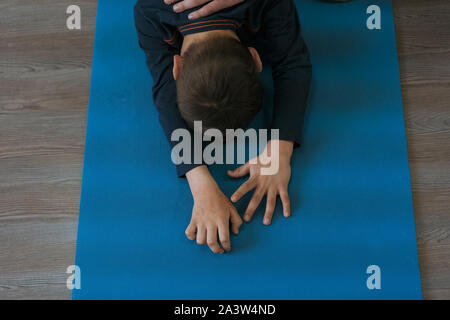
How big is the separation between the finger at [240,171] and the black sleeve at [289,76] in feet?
0.40

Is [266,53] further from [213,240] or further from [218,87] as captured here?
[213,240]


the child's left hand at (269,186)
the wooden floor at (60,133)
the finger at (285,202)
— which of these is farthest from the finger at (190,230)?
the wooden floor at (60,133)

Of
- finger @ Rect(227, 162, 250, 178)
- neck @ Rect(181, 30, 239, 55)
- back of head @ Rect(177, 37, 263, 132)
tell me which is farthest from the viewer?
finger @ Rect(227, 162, 250, 178)

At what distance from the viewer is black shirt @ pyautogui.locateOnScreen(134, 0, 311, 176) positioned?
0.90m

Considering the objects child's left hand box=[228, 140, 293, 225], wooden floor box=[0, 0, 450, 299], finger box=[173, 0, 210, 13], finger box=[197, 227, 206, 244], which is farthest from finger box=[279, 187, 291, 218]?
finger box=[173, 0, 210, 13]

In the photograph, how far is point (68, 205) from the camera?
1062 millimetres

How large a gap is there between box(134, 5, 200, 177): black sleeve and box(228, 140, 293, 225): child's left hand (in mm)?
150

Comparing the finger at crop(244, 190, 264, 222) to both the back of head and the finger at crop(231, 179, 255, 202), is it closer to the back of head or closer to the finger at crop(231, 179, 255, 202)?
the finger at crop(231, 179, 255, 202)

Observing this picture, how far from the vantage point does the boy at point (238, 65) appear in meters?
0.77

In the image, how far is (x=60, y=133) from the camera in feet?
3.71

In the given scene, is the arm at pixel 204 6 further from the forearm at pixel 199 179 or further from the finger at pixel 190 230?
the finger at pixel 190 230

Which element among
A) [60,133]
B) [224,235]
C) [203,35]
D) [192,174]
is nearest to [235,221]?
[224,235]

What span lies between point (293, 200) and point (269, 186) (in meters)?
0.08
